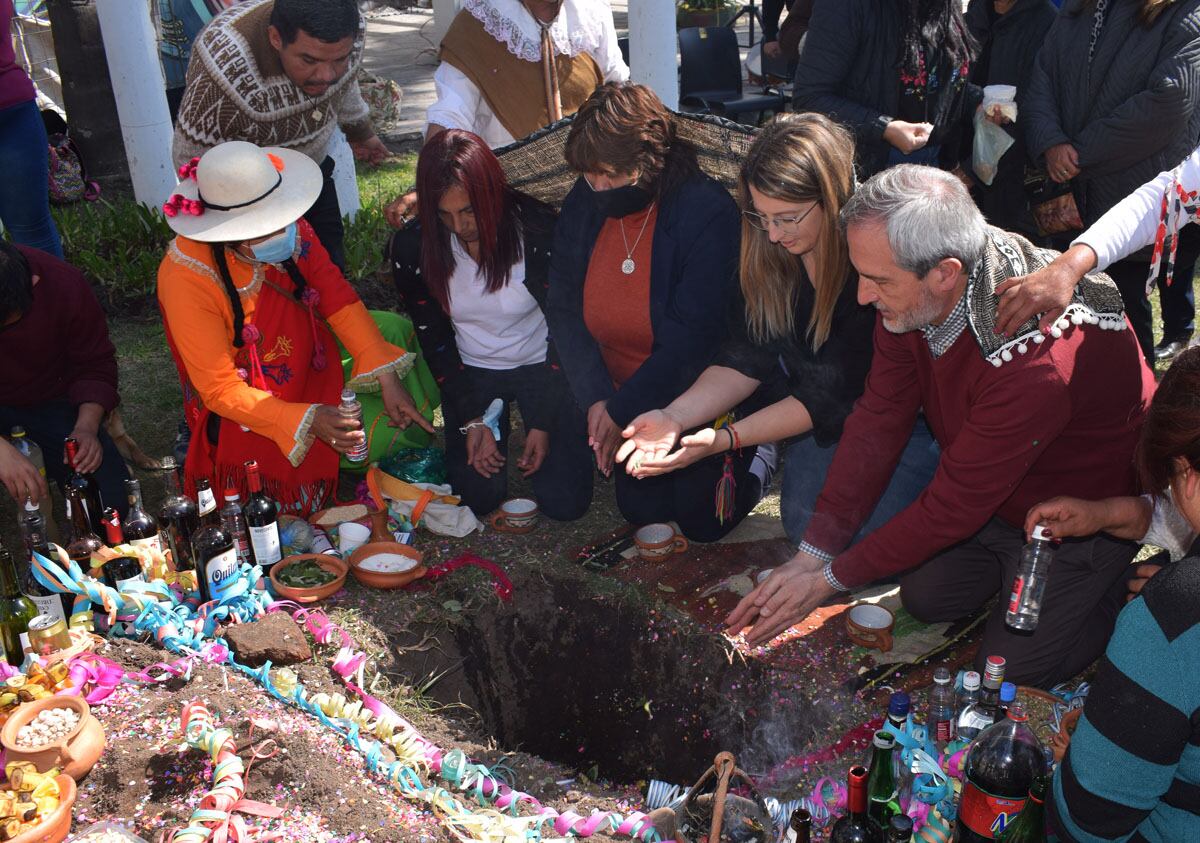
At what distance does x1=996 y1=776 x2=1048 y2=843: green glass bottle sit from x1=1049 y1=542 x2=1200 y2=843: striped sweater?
163 millimetres

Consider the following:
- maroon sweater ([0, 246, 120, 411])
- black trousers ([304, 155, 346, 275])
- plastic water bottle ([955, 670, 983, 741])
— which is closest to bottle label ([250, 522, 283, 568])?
maroon sweater ([0, 246, 120, 411])

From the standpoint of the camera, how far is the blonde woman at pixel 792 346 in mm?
3918

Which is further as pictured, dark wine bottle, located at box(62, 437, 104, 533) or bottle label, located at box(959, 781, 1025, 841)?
dark wine bottle, located at box(62, 437, 104, 533)

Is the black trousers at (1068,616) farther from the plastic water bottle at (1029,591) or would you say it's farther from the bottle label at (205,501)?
the bottle label at (205,501)

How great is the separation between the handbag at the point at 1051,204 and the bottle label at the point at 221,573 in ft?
13.5

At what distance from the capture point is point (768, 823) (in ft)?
9.87

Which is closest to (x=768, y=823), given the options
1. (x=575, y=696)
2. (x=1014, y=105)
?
(x=575, y=696)

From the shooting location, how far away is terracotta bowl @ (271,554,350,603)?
4398mm

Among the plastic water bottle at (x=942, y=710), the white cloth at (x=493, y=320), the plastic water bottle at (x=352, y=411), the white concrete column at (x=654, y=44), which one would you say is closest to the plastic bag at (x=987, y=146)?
the white concrete column at (x=654, y=44)

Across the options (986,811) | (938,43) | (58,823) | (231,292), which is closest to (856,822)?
(986,811)

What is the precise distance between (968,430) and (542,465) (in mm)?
2318

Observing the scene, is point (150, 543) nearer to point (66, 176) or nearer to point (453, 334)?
point (453, 334)

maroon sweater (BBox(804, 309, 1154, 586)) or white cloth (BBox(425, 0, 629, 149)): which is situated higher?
white cloth (BBox(425, 0, 629, 149))

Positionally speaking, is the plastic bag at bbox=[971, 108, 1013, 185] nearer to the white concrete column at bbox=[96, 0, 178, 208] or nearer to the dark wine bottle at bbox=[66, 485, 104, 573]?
the dark wine bottle at bbox=[66, 485, 104, 573]
